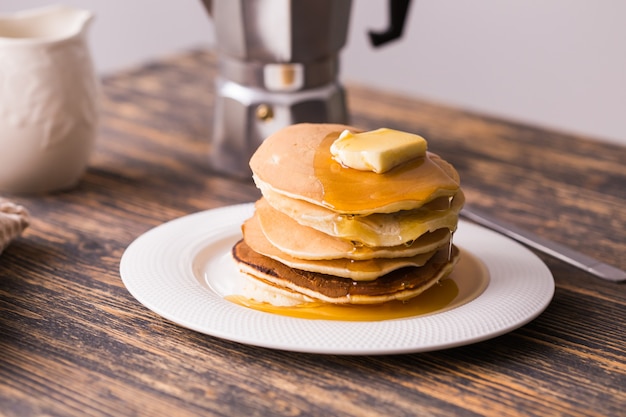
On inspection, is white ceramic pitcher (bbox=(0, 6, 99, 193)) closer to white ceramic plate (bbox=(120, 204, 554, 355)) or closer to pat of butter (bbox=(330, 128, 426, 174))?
white ceramic plate (bbox=(120, 204, 554, 355))

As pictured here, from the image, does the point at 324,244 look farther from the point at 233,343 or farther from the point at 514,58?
the point at 514,58

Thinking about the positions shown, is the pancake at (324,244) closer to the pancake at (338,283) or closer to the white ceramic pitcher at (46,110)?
the pancake at (338,283)

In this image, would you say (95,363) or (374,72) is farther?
(374,72)

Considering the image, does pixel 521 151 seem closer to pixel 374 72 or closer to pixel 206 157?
pixel 206 157

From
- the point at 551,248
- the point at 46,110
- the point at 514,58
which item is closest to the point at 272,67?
the point at 46,110

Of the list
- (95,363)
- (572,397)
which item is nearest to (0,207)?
(95,363)

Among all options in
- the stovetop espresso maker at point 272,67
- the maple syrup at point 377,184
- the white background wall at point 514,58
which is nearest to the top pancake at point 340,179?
the maple syrup at point 377,184
